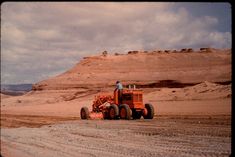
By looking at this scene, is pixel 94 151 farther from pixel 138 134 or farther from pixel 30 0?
pixel 30 0

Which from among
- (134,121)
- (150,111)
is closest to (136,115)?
(150,111)

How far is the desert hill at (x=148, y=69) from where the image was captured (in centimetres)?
6247

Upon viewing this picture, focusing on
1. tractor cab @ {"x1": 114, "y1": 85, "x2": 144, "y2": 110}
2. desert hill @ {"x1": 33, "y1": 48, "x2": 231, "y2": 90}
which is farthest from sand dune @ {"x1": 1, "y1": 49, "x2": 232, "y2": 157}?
tractor cab @ {"x1": 114, "y1": 85, "x2": 144, "y2": 110}

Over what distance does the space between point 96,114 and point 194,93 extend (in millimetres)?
18025

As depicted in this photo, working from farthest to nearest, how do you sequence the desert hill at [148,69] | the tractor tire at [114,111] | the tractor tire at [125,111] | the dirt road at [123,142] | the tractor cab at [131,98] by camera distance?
the desert hill at [148,69] → the tractor cab at [131,98] → the tractor tire at [114,111] → the tractor tire at [125,111] → the dirt road at [123,142]

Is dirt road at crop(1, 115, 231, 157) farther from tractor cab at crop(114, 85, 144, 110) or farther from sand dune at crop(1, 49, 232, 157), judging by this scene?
tractor cab at crop(114, 85, 144, 110)

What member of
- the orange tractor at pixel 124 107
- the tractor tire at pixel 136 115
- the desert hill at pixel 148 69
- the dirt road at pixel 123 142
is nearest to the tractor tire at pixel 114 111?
the orange tractor at pixel 124 107

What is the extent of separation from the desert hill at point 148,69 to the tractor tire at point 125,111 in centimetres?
3825

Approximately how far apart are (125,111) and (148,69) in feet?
189

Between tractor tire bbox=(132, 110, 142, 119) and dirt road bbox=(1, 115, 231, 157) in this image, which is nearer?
dirt road bbox=(1, 115, 231, 157)

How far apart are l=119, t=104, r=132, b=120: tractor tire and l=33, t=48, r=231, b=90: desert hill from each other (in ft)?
125

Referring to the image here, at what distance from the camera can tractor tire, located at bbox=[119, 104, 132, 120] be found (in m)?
19.1

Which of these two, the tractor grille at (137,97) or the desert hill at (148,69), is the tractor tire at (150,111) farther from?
the desert hill at (148,69)

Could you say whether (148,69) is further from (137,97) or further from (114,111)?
(114,111)
